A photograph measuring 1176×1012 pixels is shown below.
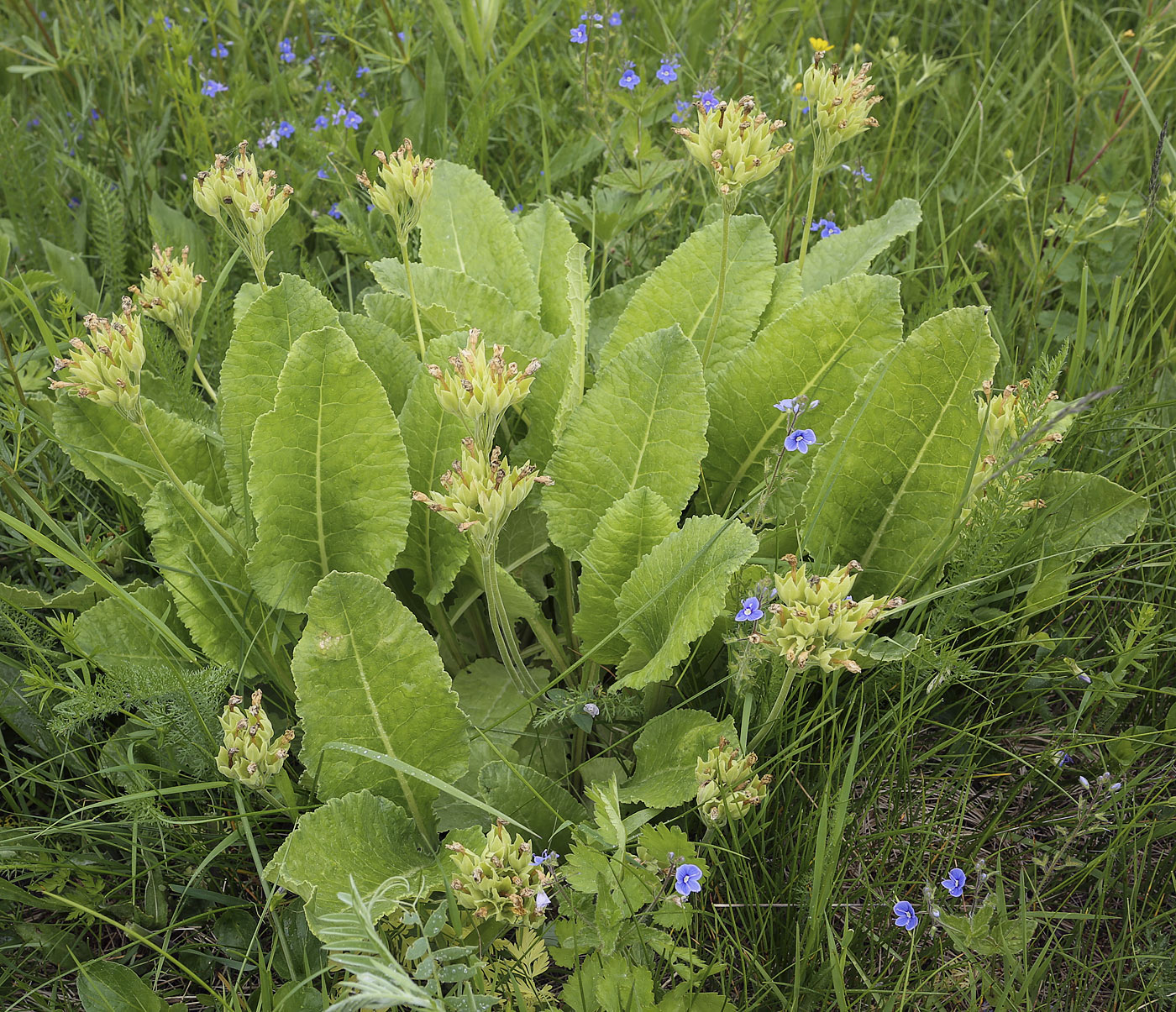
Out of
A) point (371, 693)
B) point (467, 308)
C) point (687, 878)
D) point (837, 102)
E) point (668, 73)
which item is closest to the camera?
point (687, 878)

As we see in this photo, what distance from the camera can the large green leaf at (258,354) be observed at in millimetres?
2270

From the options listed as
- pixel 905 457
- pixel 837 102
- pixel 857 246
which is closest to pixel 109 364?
pixel 837 102

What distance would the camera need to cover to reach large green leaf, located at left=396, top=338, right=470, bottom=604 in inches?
88.5

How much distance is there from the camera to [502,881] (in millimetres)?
1671

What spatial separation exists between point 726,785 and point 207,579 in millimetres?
1165

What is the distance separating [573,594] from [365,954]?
112cm

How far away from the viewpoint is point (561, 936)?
1712 mm

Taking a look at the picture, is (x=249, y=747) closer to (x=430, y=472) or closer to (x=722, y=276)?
(x=430, y=472)

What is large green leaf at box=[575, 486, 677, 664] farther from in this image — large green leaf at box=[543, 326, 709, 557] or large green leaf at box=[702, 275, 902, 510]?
large green leaf at box=[702, 275, 902, 510]

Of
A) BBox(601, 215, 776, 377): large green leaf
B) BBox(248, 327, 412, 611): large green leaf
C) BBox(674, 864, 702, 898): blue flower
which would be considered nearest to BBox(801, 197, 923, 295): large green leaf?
Result: BBox(601, 215, 776, 377): large green leaf

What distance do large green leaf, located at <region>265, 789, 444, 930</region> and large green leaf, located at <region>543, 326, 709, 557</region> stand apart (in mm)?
704

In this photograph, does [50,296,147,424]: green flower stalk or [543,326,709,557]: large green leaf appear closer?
[50,296,147,424]: green flower stalk

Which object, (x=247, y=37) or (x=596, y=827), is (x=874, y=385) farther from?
(x=247, y=37)

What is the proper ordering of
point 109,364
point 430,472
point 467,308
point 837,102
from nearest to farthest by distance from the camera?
1. point 109,364
2. point 837,102
3. point 430,472
4. point 467,308
